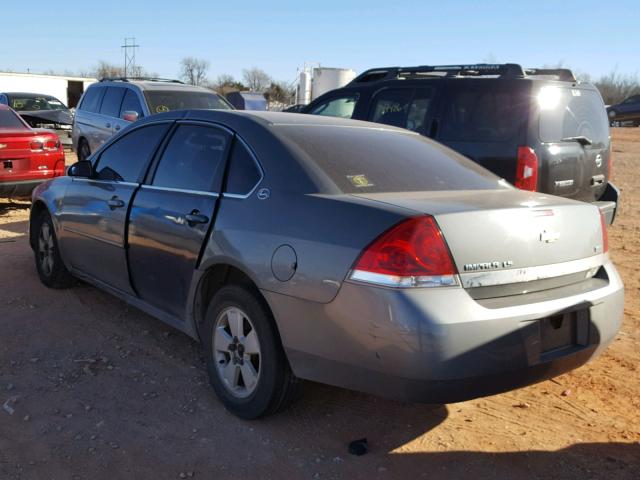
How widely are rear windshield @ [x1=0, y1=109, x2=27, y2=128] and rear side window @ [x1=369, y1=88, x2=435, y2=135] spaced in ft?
17.9

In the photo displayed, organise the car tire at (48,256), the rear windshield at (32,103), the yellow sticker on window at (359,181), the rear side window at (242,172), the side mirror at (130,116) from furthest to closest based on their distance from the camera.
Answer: the rear windshield at (32,103)
the side mirror at (130,116)
the car tire at (48,256)
the rear side window at (242,172)
the yellow sticker on window at (359,181)

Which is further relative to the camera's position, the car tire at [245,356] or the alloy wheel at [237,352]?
the alloy wheel at [237,352]

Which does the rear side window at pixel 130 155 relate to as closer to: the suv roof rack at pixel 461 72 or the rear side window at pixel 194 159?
the rear side window at pixel 194 159

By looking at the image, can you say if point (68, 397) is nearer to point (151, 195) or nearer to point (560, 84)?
point (151, 195)

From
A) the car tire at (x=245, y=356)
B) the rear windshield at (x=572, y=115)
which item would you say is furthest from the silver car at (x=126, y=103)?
the car tire at (x=245, y=356)

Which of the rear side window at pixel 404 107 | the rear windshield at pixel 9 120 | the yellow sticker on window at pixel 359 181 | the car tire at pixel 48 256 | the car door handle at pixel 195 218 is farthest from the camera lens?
the rear windshield at pixel 9 120

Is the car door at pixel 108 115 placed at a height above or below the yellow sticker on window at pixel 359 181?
above

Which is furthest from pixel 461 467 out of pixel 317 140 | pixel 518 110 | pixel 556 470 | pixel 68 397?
pixel 518 110

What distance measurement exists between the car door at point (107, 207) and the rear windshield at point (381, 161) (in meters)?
1.23

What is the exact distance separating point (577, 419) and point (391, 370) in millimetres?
1357

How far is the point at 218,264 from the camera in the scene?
3547 millimetres

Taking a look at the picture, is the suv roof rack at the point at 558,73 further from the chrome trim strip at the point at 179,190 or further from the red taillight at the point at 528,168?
the chrome trim strip at the point at 179,190

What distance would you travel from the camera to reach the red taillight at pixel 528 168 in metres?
5.70

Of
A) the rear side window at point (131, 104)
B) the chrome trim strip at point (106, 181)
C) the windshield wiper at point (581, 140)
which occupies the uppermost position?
the rear side window at point (131, 104)
